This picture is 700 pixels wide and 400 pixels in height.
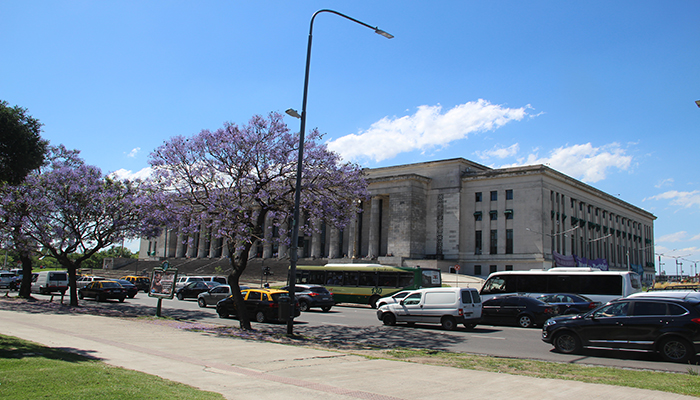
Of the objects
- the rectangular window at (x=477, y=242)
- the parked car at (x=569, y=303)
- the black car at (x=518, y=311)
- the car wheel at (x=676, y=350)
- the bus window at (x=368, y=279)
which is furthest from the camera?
the rectangular window at (x=477, y=242)

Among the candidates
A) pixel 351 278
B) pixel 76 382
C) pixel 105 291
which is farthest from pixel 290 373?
pixel 105 291

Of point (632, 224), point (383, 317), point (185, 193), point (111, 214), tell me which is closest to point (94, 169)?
point (111, 214)

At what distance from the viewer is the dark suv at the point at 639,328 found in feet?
40.4

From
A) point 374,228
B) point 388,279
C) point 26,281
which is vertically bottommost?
point 26,281

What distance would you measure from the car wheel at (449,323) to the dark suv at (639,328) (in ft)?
18.9

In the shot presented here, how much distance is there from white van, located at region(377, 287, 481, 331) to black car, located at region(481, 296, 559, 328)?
2.25m

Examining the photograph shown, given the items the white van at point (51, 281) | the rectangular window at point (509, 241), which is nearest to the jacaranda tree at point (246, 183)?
the white van at point (51, 281)

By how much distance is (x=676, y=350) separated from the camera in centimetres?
1245

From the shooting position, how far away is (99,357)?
35.4 feet

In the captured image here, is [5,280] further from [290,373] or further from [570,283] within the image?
[570,283]

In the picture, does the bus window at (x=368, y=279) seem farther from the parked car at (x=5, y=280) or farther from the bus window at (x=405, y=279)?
the parked car at (x=5, y=280)

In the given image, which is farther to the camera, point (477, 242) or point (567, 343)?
point (477, 242)

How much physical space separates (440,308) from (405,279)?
38.9 ft

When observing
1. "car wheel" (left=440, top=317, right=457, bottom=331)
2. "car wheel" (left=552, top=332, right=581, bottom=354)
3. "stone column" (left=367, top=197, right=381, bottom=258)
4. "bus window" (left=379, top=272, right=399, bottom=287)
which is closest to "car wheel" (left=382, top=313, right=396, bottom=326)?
"car wheel" (left=440, top=317, right=457, bottom=331)
